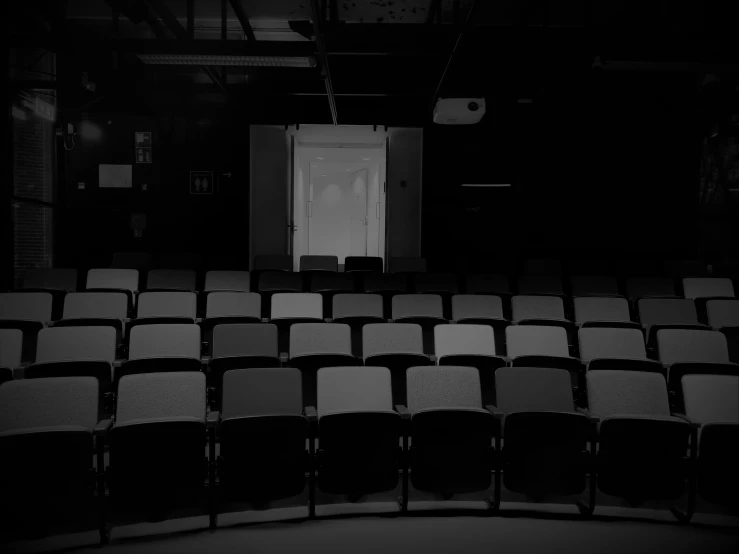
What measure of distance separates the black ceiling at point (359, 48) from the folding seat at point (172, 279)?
2358 millimetres

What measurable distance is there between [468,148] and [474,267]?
209 cm

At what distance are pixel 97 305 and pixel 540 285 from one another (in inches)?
212

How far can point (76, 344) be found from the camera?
482 centimetres

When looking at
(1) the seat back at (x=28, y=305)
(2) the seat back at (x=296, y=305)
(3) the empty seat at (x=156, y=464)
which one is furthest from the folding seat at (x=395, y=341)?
(1) the seat back at (x=28, y=305)

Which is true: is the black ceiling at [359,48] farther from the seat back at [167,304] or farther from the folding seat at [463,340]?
the folding seat at [463,340]

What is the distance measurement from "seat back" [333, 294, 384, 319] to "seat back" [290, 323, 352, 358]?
1.02 meters

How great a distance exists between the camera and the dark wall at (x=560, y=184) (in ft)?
32.5

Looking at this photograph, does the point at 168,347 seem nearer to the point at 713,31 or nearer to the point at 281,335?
the point at 281,335

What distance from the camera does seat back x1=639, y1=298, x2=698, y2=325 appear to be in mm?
6539

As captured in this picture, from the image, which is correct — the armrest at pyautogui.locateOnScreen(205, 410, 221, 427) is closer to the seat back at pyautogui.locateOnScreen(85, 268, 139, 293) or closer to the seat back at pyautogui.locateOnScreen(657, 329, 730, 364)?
the seat back at pyautogui.locateOnScreen(657, 329, 730, 364)

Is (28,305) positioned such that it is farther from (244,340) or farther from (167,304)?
(244,340)

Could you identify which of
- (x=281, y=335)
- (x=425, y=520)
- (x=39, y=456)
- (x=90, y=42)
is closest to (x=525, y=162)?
(x=281, y=335)

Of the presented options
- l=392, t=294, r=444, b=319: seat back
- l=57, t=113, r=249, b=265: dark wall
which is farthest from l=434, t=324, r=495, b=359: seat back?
l=57, t=113, r=249, b=265: dark wall

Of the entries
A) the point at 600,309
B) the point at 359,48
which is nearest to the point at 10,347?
the point at 359,48
